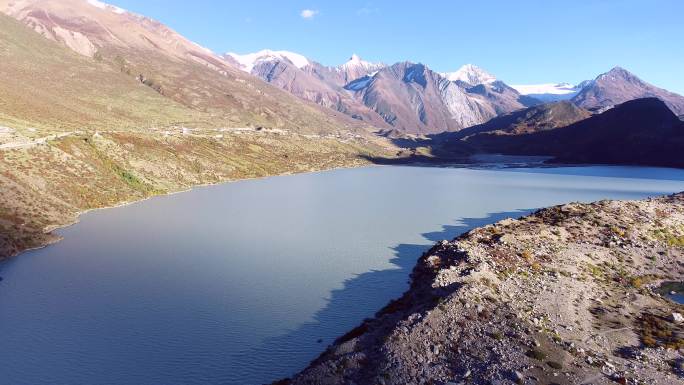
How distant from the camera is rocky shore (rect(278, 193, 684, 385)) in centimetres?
2556

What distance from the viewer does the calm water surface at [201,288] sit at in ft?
92.8

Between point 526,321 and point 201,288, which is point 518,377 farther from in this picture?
point 201,288

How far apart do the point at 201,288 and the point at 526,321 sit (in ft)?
89.2

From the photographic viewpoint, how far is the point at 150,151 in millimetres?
115125

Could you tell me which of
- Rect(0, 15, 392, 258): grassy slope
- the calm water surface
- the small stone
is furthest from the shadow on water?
Rect(0, 15, 392, 258): grassy slope

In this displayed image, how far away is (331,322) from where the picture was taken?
34.5m

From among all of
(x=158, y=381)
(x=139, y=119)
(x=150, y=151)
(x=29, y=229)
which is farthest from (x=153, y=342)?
(x=139, y=119)

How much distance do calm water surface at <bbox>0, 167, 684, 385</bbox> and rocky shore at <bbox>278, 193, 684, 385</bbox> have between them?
4360 mm

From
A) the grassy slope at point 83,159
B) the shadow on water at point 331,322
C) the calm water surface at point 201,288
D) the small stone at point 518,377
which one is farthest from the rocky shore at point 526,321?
the grassy slope at point 83,159

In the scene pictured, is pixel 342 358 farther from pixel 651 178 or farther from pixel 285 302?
pixel 651 178

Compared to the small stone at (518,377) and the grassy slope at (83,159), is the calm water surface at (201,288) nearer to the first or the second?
the grassy slope at (83,159)

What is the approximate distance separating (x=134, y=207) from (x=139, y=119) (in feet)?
409

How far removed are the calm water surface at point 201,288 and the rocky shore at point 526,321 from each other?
436 centimetres

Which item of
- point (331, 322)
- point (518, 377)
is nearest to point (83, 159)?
point (331, 322)
